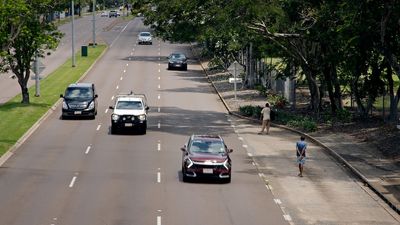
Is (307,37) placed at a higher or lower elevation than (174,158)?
higher

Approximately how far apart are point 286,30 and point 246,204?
23084mm

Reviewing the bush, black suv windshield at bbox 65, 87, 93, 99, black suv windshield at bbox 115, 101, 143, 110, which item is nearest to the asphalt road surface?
black suv windshield at bbox 65, 87, 93, 99

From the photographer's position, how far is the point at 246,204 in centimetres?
2625

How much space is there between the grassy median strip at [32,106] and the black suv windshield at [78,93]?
2051 mm

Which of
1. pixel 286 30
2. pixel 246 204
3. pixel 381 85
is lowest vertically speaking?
pixel 246 204

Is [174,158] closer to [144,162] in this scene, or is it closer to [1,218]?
[144,162]

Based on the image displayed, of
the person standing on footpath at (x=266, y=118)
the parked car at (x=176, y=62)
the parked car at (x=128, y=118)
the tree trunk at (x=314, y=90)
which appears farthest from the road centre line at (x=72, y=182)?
the parked car at (x=176, y=62)

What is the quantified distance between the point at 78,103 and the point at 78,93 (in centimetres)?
116

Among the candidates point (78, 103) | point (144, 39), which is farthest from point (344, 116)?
point (144, 39)

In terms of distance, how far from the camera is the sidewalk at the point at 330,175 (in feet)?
83.6

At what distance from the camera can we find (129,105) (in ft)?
142

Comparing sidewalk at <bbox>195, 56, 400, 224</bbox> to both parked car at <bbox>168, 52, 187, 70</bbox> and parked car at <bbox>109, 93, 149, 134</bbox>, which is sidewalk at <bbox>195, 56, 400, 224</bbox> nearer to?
parked car at <bbox>109, 93, 149, 134</bbox>

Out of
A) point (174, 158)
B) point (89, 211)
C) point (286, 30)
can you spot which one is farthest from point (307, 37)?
point (89, 211)

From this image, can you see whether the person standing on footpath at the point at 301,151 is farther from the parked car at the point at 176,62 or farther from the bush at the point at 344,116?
the parked car at the point at 176,62
